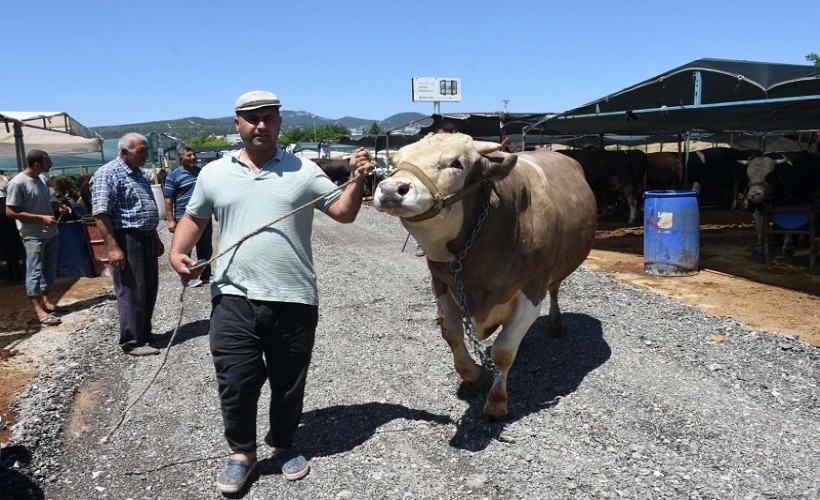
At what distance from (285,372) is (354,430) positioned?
737 mm

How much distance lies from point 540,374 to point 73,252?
7.63 m

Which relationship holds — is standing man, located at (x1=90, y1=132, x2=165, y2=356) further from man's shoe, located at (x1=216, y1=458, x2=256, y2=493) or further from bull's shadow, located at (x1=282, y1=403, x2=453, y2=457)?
man's shoe, located at (x1=216, y1=458, x2=256, y2=493)

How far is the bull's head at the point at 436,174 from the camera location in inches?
108

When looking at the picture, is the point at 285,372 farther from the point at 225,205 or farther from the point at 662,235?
the point at 662,235

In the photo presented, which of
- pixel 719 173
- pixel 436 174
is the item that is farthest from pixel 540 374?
pixel 719 173

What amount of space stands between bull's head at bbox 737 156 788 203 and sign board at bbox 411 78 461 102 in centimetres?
1786

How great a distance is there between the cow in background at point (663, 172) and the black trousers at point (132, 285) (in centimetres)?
1455

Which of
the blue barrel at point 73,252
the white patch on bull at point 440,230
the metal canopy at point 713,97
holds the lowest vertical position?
the blue barrel at point 73,252

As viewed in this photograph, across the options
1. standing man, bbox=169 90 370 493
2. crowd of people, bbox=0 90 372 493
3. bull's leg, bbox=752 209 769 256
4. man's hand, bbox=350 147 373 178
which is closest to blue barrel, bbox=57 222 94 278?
crowd of people, bbox=0 90 372 493

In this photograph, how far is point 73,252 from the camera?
8844 millimetres

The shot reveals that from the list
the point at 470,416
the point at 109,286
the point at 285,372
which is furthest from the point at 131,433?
the point at 109,286

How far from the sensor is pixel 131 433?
3.65 m

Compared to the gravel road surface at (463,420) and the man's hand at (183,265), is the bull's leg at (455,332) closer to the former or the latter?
the gravel road surface at (463,420)

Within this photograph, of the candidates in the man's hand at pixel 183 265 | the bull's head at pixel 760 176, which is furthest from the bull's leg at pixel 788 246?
the man's hand at pixel 183 265
